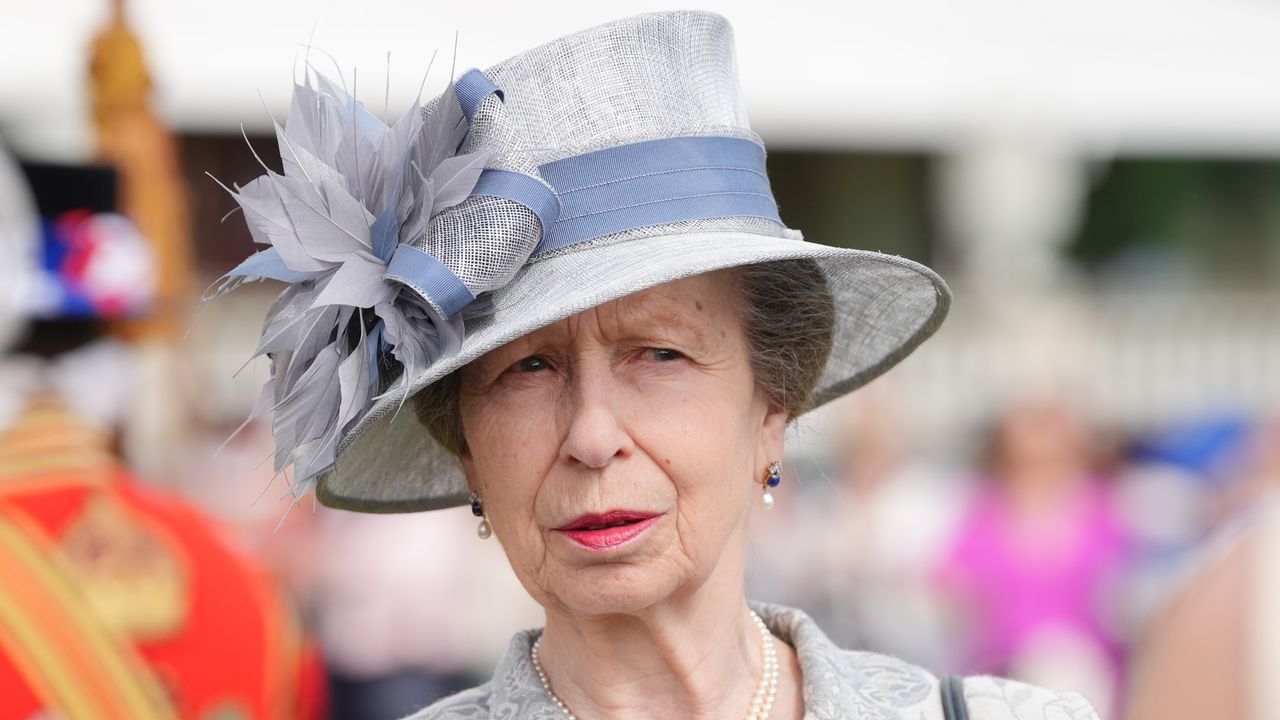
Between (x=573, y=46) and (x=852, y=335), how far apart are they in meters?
0.75

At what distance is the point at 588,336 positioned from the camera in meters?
2.26

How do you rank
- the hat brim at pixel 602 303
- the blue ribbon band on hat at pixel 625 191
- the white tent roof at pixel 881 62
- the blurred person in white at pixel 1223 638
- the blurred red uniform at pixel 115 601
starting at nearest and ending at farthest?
1. the hat brim at pixel 602 303
2. the blue ribbon band on hat at pixel 625 191
3. the blurred person in white at pixel 1223 638
4. the blurred red uniform at pixel 115 601
5. the white tent roof at pixel 881 62

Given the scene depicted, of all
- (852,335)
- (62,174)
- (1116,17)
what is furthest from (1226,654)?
(1116,17)

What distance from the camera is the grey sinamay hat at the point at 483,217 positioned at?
85.4 inches

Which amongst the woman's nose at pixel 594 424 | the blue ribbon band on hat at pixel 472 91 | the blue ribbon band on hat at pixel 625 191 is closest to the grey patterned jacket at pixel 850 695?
the woman's nose at pixel 594 424

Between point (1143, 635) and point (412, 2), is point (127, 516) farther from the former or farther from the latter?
point (412, 2)

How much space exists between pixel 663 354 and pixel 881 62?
8.54 meters

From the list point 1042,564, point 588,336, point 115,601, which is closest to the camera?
point 588,336

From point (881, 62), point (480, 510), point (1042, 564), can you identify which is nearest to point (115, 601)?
point (480, 510)

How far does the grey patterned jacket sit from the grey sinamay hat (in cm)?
47

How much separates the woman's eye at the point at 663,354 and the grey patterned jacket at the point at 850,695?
523 mm

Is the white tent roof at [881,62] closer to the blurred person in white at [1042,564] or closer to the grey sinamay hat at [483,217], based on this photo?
the blurred person in white at [1042,564]

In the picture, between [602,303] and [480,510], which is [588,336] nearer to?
[602,303]

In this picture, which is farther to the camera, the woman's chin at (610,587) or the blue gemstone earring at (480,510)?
the blue gemstone earring at (480,510)
